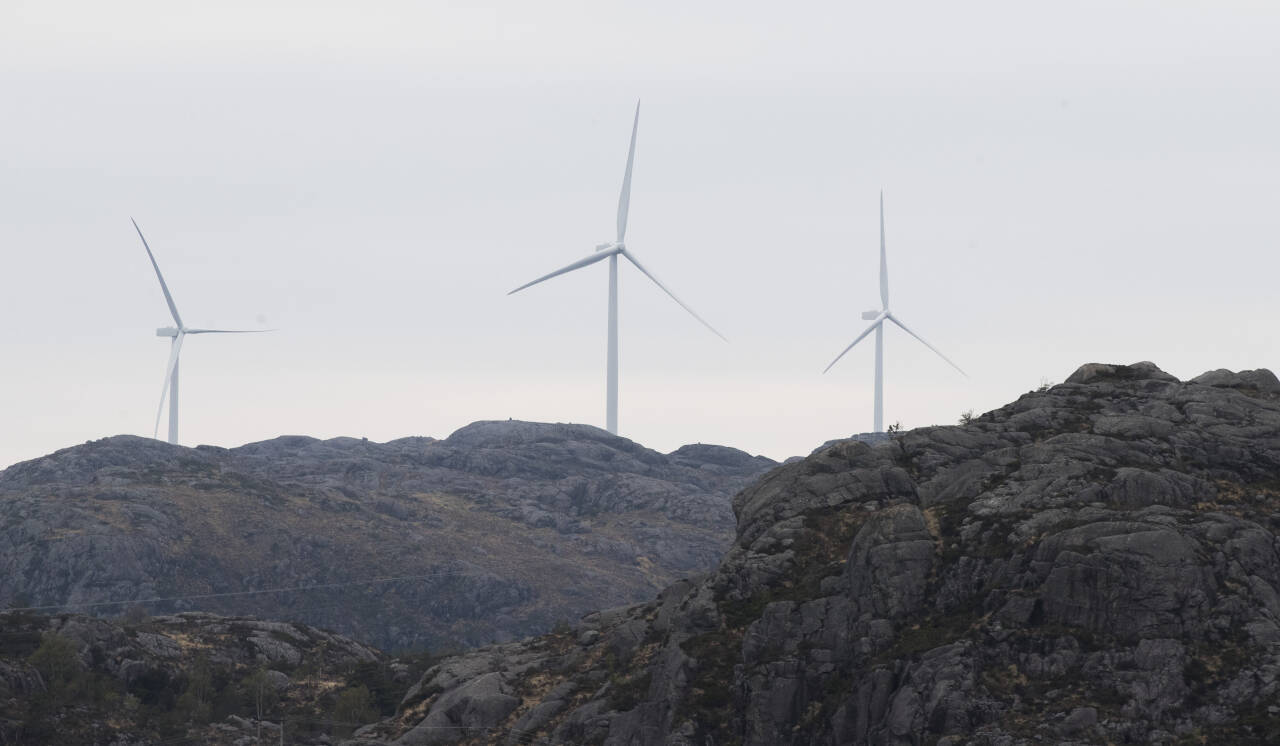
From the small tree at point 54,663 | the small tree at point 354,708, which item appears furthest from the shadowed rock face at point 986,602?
the small tree at point 54,663

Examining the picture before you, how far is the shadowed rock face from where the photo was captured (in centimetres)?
8069

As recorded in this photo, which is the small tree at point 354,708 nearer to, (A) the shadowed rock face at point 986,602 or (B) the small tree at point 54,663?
(B) the small tree at point 54,663

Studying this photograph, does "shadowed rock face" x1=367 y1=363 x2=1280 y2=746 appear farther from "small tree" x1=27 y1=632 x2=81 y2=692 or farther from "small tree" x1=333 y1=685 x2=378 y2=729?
"small tree" x1=27 y1=632 x2=81 y2=692

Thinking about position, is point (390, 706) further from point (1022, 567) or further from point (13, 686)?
point (1022, 567)

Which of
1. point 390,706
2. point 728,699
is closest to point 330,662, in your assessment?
point 390,706

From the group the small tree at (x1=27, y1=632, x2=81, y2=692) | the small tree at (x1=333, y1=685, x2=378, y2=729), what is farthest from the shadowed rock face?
the small tree at (x1=27, y1=632, x2=81, y2=692)

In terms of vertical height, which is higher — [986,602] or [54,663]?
[986,602]

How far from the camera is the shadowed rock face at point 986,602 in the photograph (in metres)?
80.7

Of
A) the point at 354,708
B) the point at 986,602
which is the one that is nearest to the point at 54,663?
the point at 354,708

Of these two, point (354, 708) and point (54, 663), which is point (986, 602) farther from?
point (54, 663)

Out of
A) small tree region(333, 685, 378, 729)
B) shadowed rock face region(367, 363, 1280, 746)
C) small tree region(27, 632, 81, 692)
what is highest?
shadowed rock face region(367, 363, 1280, 746)

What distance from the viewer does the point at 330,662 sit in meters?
186

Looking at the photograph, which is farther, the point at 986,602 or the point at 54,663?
the point at 54,663

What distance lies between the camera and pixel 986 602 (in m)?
87.4
